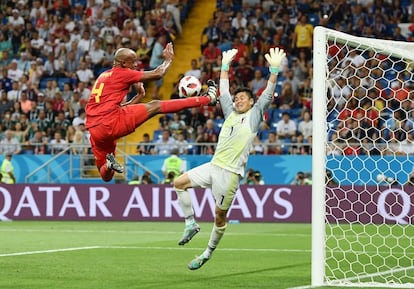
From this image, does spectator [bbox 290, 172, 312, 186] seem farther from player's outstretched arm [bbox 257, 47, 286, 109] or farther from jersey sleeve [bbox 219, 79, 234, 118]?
player's outstretched arm [bbox 257, 47, 286, 109]

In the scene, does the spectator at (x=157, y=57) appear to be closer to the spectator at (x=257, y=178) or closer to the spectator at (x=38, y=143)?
the spectator at (x=38, y=143)

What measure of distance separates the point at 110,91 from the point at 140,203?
38.9ft

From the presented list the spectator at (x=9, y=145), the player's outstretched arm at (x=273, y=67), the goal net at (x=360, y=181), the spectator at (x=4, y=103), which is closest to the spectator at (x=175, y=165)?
the goal net at (x=360, y=181)

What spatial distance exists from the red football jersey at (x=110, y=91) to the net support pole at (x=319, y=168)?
7.46 ft

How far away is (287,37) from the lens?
28.4 metres

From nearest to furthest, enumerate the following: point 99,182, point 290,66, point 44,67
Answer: point 99,182
point 290,66
point 44,67

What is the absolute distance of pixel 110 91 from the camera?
12.5 m

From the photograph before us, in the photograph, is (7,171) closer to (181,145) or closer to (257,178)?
(181,145)

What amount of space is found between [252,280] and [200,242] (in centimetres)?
616

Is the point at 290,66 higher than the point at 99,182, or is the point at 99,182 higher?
the point at 290,66

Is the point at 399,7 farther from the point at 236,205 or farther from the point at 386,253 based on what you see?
the point at 386,253

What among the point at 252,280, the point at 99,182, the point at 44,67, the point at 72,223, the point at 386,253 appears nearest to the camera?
the point at 252,280

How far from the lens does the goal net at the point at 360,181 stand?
1148 centimetres

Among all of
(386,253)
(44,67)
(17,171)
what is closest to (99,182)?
(17,171)
